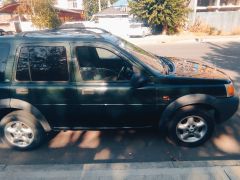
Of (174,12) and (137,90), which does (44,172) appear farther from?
(174,12)

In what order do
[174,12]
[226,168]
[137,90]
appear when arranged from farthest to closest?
[174,12] < [137,90] < [226,168]

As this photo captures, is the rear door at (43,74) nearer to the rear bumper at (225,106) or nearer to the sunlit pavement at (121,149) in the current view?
the sunlit pavement at (121,149)

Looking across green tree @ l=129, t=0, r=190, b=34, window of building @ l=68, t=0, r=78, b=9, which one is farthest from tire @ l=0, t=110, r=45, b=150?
window of building @ l=68, t=0, r=78, b=9

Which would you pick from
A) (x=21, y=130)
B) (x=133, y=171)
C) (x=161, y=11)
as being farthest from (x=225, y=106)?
(x=161, y=11)

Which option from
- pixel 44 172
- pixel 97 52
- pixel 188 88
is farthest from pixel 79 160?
pixel 188 88

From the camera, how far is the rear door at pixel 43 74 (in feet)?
11.2

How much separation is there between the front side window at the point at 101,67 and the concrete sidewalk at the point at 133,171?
1.25m

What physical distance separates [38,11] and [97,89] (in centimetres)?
2128

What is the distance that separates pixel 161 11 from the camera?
Result: 20.2 meters

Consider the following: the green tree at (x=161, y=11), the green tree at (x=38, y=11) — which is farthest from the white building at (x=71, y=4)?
the green tree at (x=161, y=11)

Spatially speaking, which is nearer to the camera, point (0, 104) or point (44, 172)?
point (44, 172)

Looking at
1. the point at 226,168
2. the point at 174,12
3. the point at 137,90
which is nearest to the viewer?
the point at 226,168

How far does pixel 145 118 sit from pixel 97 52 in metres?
1.31

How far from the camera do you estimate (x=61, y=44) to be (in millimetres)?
3387
